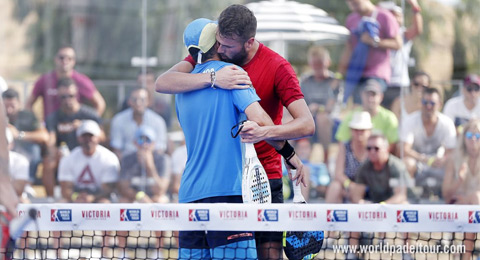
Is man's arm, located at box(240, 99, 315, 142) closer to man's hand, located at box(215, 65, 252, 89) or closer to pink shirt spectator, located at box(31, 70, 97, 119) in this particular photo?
man's hand, located at box(215, 65, 252, 89)

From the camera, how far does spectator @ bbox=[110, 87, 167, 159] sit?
8461 mm

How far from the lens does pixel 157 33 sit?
340 inches

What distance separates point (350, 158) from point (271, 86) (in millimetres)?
3868

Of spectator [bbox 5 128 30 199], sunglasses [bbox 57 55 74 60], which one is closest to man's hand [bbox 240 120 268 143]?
spectator [bbox 5 128 30 199]

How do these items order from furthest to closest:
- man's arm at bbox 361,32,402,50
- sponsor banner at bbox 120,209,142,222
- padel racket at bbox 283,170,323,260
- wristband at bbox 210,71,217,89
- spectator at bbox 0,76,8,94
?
spectator at bbox 0,76,8,94 < man's arm at bbox 361,32,402,50 < sponsor banner at bbox 120,209,142,222 < padel racket at bbox 283,170,323,260 < wristband at bbox 210,71,217,89

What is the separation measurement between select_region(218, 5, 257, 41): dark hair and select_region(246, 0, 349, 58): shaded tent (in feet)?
14.3

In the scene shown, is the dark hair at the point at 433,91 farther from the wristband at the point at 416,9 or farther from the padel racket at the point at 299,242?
the padel racket at the point at 299,242

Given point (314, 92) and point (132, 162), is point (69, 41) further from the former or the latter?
point (314, 92)

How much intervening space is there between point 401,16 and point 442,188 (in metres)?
1.84

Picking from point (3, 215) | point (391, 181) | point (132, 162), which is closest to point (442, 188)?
point (391, 181)

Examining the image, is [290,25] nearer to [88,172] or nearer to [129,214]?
[88,172]

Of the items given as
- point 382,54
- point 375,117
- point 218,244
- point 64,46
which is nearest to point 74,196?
point 64,46

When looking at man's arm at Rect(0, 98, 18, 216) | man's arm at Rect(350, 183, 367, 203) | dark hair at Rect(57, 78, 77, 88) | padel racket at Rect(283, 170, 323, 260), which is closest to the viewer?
man's arm at Rect(0, 98, 18, 216)

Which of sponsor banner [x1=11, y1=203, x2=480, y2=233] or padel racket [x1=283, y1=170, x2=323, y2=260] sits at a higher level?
sponsor banner [x1=11, y1=203, x2=480, y2=233]
